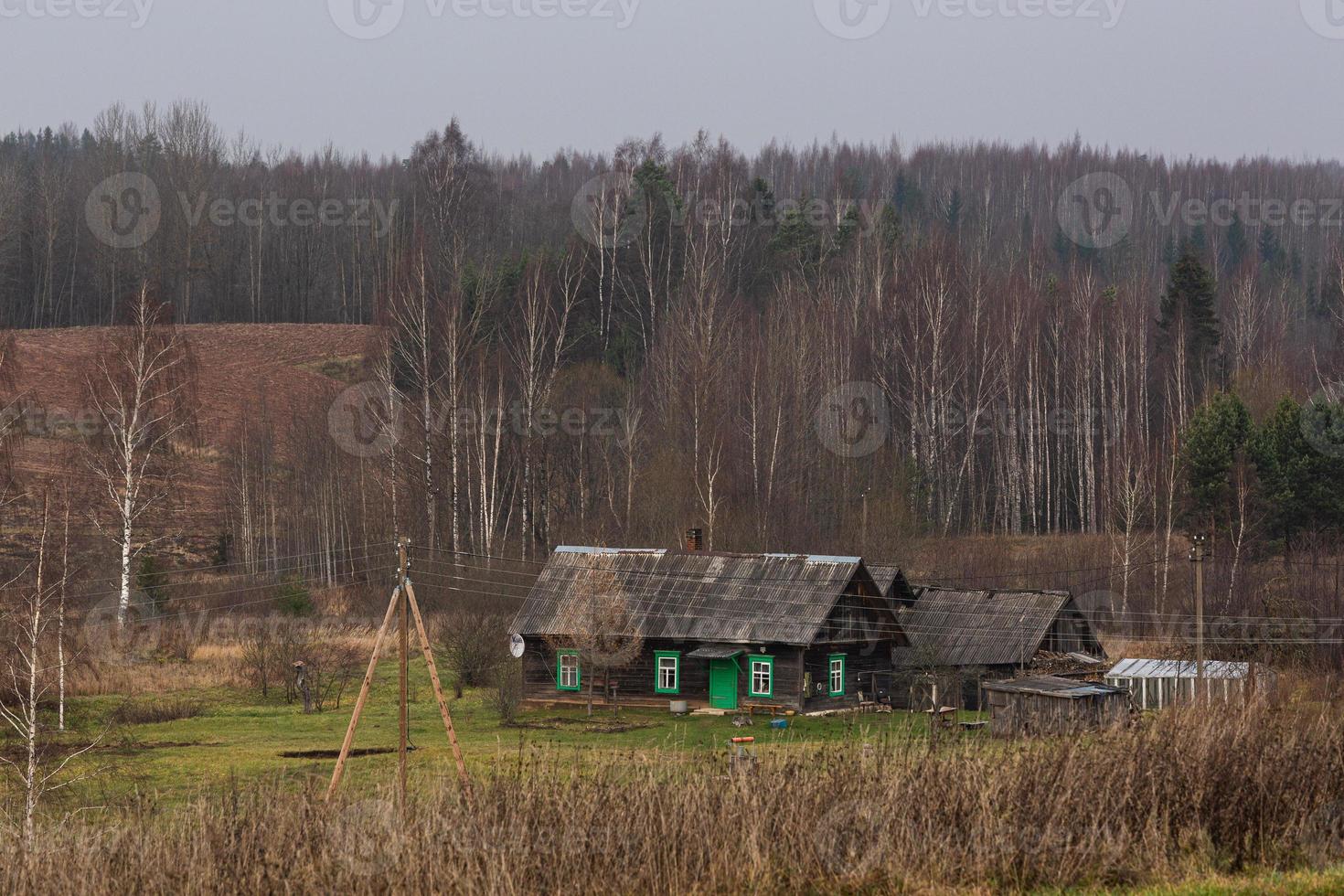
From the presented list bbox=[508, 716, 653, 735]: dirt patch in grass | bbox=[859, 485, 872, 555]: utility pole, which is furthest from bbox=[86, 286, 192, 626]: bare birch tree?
bbox=[859, 485, 872, 555]: utility pole

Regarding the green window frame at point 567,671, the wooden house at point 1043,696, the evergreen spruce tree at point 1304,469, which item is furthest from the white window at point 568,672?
the evergreen spruce tree at point 1304,469

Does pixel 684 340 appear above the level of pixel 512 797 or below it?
above

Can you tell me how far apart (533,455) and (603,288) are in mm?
15772

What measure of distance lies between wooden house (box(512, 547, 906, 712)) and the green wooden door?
22 mm

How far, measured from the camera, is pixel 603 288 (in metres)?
66.4

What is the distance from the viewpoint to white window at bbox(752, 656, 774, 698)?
1280 inches

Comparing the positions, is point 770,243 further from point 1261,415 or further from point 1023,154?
point 1023,154

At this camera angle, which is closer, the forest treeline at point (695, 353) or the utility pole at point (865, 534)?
the utility pole at point (865, 534)

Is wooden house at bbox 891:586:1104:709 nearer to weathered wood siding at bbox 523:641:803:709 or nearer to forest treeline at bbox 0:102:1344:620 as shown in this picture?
weathered wood siding at bbox 523:641:803:709

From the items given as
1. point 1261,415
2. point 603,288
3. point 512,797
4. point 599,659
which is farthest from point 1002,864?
point 603,288

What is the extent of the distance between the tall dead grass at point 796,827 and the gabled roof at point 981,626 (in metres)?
20.4

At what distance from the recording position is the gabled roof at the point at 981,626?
34.4 meters

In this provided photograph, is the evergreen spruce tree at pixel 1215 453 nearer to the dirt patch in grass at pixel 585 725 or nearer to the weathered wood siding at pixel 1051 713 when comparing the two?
the weathered wood siding at pixel 1051 713

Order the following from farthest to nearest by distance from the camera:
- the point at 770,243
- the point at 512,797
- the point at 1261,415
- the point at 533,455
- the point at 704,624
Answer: the point at 770,243, the point at 1261,415, the point at 533,455, the point at 704,624, the point at 512,797
